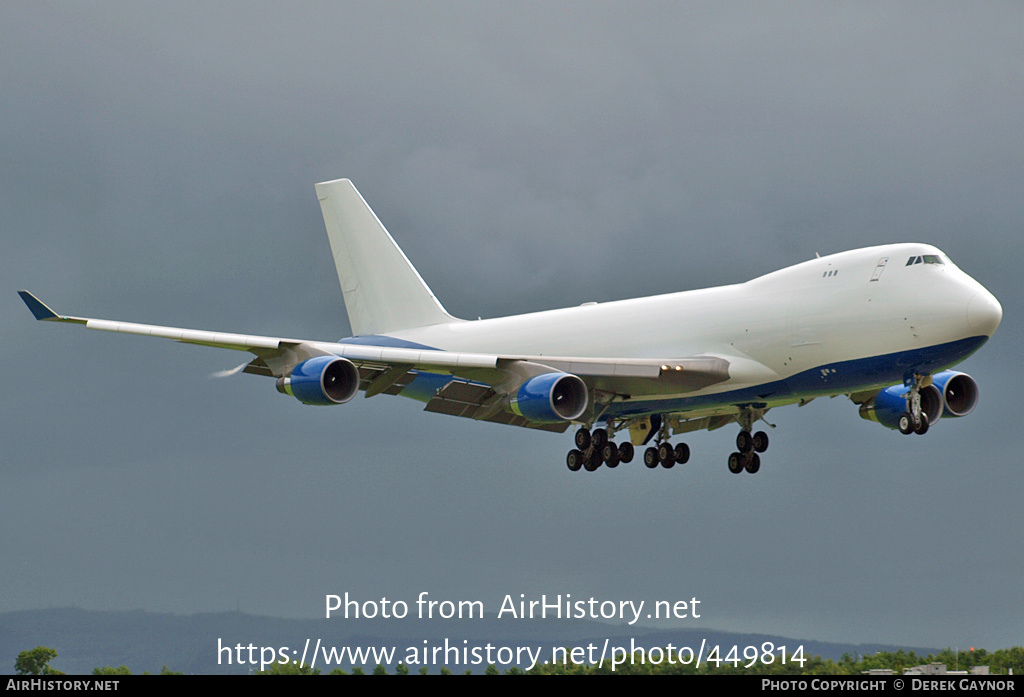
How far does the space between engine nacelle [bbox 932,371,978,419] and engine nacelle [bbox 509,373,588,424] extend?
42.0 ft

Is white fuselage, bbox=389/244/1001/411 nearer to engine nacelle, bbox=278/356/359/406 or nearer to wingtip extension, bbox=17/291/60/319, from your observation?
engine nacelle, bbox=278/356/359/406

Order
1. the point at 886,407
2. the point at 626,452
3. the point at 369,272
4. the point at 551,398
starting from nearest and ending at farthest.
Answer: the point at 551,398
the point at 886,407
the point at 626,452
the point at 369,272

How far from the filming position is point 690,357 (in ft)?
139

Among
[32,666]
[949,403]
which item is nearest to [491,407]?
[949,403]

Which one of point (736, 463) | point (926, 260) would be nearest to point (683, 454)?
point (736, 463)

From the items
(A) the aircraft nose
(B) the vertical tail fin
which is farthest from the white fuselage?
(B) the vertical tail fin

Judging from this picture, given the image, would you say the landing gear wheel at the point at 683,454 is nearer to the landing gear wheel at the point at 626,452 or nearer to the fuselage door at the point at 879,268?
the landing gear wheel at the point at 626,452

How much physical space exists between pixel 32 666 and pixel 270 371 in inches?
1675

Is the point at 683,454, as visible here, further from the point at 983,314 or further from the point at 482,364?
the point at 983,314

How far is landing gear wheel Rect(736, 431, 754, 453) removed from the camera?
156 feet

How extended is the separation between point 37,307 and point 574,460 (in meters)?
19.6

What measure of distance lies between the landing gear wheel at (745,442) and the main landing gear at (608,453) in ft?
7.30

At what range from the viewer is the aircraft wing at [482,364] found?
4156 cm

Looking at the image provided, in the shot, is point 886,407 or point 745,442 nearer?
point 886,407
